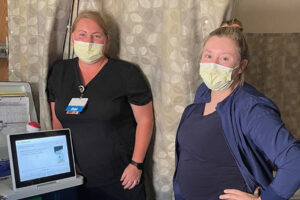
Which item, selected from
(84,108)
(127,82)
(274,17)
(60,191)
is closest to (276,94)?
(274,17)

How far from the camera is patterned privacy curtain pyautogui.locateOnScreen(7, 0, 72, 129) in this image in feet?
5.50

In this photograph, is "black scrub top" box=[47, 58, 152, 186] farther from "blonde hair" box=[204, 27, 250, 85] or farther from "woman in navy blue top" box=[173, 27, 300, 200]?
"blonde hair" box=[204, 27, 250, 85]

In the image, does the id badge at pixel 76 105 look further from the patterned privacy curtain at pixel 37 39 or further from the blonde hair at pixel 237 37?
the blonde hair at pixel 237 37

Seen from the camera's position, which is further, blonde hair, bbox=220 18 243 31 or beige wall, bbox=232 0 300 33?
beige wall, bbox=232 0 300 33

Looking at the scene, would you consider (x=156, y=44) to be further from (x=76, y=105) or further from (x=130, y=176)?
(x=130, y=176)

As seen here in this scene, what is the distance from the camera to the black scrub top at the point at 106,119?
1.44 m

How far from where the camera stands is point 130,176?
4.85 feet

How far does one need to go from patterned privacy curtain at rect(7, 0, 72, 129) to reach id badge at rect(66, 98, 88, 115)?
28 cm

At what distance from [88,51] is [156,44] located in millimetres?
335

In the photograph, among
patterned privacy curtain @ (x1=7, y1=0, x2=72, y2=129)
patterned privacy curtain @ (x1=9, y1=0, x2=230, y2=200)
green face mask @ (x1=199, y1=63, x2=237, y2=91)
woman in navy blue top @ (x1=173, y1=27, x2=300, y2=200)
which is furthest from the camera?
patterned privacy curtain @ (x1=7, y1=0, x2=72, y2=129)

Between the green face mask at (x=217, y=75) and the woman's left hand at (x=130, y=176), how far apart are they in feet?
1.99

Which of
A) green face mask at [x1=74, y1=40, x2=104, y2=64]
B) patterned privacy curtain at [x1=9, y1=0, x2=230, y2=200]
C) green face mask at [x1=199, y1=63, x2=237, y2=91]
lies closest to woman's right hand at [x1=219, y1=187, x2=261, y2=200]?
green face mask at [x1=199, y1=63, x2=237, y2=91]

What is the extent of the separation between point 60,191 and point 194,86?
29.9 inches

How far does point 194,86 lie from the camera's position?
4.59 ft
